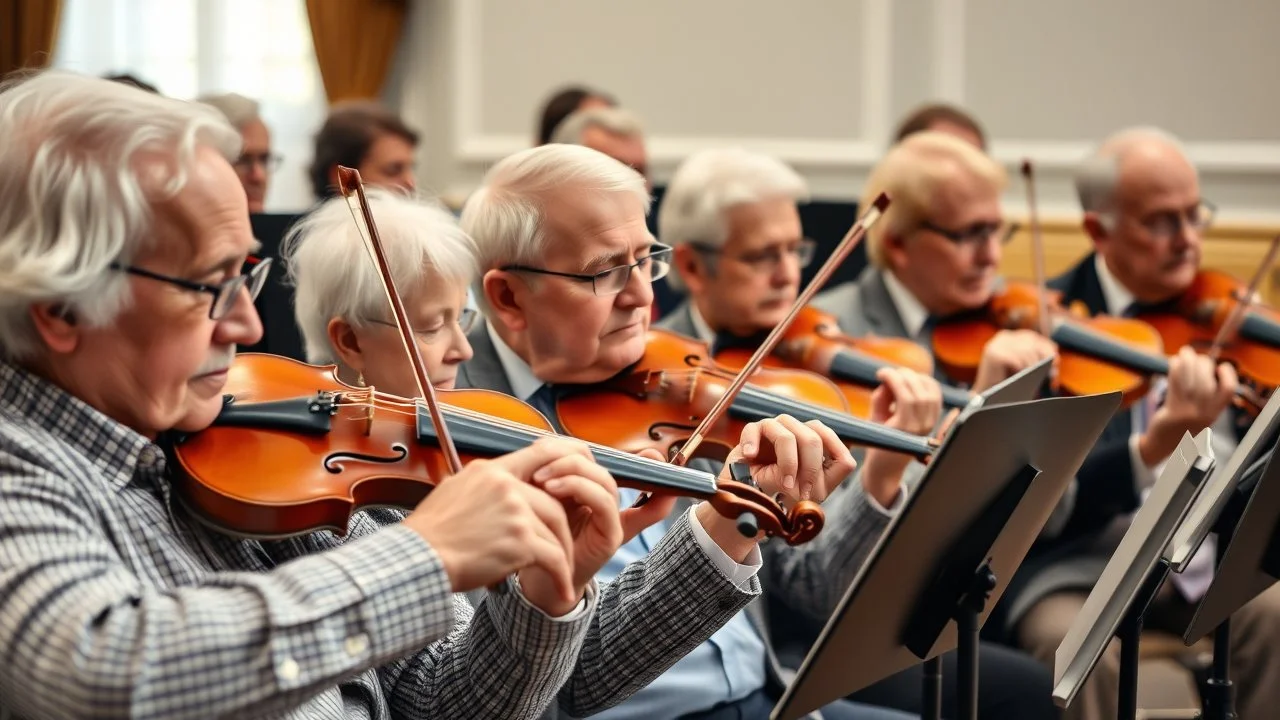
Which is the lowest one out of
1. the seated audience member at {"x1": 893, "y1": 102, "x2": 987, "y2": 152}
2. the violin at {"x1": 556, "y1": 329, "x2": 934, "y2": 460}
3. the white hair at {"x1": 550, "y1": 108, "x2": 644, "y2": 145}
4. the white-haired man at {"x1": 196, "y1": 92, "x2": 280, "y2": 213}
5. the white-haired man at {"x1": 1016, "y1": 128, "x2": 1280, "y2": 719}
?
the white-haired man at {"x1": 1016, "y1": 128, "x2": 1280, "y2": 719}

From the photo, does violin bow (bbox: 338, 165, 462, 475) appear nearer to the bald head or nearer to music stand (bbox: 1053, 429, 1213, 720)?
music stand (bbox: 1053, 429, 1213, 720)

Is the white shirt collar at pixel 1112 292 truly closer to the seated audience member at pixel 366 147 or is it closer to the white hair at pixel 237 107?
the seated audience member at pixel 366 147

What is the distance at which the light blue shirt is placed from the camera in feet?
5.75

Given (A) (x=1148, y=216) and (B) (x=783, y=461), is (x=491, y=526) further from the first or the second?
(A) (x=1148, y=216)

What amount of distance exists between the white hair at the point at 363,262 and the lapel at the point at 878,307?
1203mm

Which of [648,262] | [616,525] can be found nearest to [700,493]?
[616,525]

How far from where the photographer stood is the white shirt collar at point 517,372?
1847 mm

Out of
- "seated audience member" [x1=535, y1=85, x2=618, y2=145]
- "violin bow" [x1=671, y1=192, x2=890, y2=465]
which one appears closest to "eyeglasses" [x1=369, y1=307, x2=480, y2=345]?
"violin bow" [x1=671, y1=192, x2=890, y2=465]

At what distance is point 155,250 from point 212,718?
38cm

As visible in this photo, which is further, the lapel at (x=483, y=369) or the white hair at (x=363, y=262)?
the lapel at (x=483, y=369)

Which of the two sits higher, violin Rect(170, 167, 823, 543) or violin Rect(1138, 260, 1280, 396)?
violin Rect(170, 167, 823, 543)

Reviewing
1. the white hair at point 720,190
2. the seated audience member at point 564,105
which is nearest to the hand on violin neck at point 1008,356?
the white hair at point 720,190

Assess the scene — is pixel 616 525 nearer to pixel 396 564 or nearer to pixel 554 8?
pixel 396 564

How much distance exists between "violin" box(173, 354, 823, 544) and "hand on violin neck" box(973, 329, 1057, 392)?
1.23 metres
